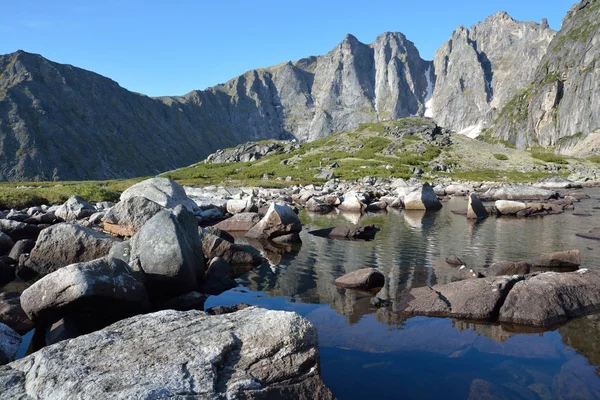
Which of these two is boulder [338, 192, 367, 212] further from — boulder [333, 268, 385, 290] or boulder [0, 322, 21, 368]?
boulder [0, 322, 21, 368]

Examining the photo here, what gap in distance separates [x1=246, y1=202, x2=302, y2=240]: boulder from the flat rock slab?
13.8m

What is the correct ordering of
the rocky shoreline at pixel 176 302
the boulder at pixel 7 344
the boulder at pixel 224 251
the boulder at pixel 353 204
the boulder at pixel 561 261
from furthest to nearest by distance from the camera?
the boulder at pixel 353 204, the boulder at pixel 224 251, the boulder at pixel 561 261, the boulder at pixel 7 344, the rocky shoreline at pixel 176 302

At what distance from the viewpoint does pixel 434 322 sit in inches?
486

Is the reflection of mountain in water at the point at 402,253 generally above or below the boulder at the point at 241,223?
below

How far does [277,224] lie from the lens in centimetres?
2716

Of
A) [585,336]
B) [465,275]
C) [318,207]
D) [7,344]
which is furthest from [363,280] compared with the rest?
[318,207]

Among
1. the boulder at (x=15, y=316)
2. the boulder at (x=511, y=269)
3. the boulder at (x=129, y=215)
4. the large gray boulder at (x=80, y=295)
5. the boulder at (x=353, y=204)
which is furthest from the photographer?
the boulder at (x=353, y=204)

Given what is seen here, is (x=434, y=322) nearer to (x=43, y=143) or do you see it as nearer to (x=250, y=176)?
(x=250, y=176)

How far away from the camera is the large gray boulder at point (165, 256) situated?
47.0 feet

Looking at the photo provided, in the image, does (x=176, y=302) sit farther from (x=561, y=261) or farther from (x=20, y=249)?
(x=561, y=261)

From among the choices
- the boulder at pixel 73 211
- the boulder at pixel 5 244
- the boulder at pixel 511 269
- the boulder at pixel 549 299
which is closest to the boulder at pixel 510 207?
the boulder at pixel 511 269

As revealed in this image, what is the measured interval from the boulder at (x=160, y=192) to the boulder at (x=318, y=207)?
1965 cm

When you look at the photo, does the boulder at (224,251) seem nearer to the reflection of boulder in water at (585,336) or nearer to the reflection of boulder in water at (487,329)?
the reflection of boulder in water at (487,329)

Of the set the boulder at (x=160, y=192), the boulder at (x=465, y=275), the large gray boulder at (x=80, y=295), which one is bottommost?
the boulder at (x=465, y=275)
